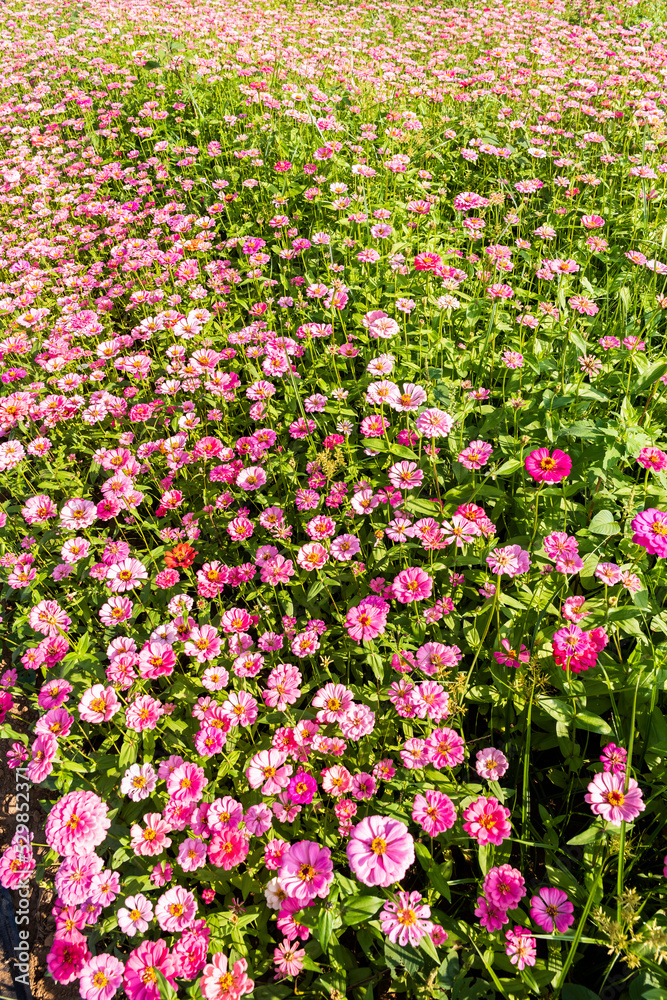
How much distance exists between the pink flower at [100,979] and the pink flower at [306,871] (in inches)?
22.7

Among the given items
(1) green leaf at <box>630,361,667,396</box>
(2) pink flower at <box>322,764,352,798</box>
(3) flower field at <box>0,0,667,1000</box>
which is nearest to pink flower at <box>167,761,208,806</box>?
(3) flower field at <box>0,0,667,1000</box>

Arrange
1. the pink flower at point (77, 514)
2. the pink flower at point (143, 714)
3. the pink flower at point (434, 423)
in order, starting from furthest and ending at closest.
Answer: the pink flower at point (77, 514) → the pink flower at point (434, 423) → the pink flower at point (143, 714)

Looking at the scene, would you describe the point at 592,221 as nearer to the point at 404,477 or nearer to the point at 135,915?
the point at 404,477

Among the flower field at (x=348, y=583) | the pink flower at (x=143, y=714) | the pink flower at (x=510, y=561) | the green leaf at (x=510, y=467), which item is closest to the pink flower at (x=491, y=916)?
the flower field at (x=348, y=583)

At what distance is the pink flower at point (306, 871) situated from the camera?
1470 mm

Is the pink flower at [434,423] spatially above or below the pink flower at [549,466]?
below

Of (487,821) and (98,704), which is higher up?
(487,821)

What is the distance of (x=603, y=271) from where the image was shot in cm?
371

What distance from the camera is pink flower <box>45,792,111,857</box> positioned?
1.65 meters

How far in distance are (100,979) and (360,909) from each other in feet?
2.48

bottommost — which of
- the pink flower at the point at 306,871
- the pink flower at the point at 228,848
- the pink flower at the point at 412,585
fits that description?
the pink flower at the point at 228,848

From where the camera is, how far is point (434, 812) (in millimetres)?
1609

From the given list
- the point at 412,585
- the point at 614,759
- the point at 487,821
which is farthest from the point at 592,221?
the point at 487,821

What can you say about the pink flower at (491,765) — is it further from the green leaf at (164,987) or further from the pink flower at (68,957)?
the pink flower at (68,957)
